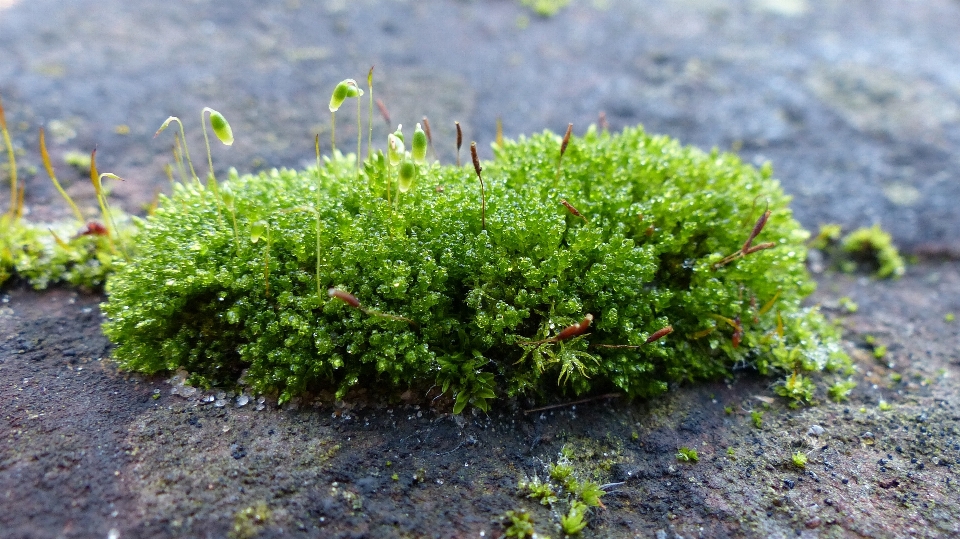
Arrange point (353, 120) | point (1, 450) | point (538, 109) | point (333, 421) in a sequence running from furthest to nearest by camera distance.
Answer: point (538, 109) → point (353, 120) → point (333, 421) → point (1, 450)

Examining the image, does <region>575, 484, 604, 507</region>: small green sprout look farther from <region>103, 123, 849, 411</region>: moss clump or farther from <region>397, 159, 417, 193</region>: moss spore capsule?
<region>397, 159, 417, 193</region>: moss spore capsule

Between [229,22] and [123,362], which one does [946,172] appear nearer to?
[123,362]

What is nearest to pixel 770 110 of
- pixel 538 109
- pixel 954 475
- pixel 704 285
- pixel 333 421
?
pixel 538 109

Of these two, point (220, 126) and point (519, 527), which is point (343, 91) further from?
point (519, 527)

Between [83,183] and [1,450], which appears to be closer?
[1,450]

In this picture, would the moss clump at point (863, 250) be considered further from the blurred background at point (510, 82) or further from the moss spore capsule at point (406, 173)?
the moss spore capsule at point (406, 173)

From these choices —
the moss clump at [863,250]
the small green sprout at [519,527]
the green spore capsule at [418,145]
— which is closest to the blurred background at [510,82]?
the moss clump at [863,250]

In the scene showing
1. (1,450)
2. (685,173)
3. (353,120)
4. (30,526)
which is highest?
(353,120)

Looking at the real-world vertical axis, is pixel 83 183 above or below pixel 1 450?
above
